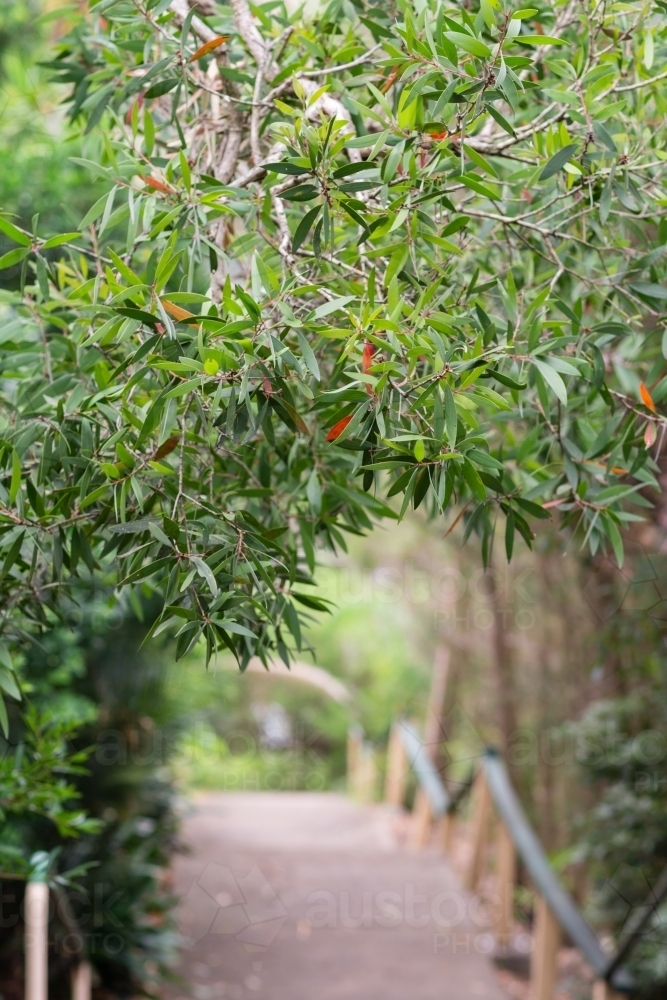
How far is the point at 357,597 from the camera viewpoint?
500 inches

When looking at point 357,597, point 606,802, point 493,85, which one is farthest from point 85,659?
point 357,597

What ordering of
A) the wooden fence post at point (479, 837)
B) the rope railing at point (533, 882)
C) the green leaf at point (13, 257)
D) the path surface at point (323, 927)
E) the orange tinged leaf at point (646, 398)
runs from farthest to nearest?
the wooden fence post at point (479, 837) < the path surface at point (323, 927) < the rope railing at point (533, 882) < the orange tinged leaf at point (646, 398) < the green leaf at point (13, 257)

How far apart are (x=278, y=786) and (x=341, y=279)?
1339 centimetres

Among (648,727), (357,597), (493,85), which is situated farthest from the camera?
(357,597)

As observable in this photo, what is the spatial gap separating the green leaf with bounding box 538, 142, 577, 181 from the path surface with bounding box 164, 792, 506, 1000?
3.20m

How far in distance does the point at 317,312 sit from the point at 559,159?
0.48m

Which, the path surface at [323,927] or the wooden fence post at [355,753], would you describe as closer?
the path surface at [323,927]

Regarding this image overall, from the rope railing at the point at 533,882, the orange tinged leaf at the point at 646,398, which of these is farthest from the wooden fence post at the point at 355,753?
the orange tinged leaf at the point at 646,398

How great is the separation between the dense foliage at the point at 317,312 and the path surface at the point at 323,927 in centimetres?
272

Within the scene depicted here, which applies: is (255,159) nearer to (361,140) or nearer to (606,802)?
(361,140)

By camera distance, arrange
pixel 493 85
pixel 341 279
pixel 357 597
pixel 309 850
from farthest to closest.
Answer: pixel 357 597 < pixel 309 850 < pixel 341 279 < pixel 493 85

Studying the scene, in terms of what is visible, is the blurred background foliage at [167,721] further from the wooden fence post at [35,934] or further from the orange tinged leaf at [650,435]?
the orange tinged leaf at [650,435]

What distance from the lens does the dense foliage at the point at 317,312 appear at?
4.43 ft

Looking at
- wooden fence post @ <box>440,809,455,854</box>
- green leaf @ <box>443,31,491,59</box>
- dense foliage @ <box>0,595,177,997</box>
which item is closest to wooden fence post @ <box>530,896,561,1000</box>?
dense foliage @ <box>0,595,177,997</box>
